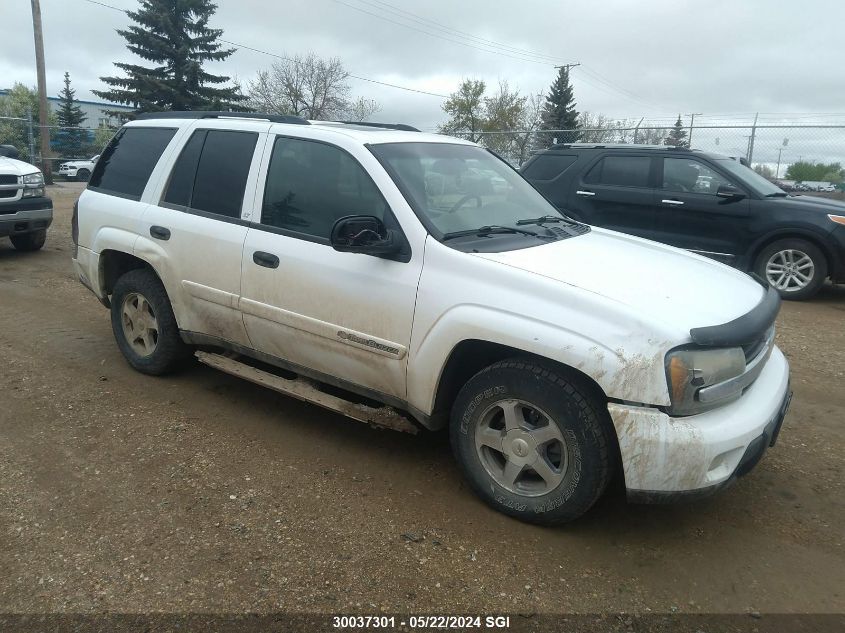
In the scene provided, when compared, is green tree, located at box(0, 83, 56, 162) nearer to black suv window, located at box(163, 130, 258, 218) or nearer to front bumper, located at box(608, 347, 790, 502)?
black suv window, located at box(163, 130, 258, 218)

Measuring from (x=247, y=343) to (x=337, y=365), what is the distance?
Answer: 0.81 meters

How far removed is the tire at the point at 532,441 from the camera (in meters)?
2.78

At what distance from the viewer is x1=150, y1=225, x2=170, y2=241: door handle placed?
4281 millimetres

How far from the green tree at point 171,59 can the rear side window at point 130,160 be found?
106ft

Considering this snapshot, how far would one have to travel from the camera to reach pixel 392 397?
342 centimetres

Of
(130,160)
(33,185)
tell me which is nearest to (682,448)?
(130,160)

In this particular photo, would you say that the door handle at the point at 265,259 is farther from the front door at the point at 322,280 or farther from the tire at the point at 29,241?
the tire at the point at 29,241

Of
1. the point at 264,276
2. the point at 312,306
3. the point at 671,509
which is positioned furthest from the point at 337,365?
the point at 671,509

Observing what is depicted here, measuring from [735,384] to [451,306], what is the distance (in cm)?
129

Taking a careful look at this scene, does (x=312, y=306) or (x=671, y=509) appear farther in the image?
(x=312, y=306)

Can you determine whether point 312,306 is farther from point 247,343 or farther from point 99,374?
point 99,374

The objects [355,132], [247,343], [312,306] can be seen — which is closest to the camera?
[312,306]

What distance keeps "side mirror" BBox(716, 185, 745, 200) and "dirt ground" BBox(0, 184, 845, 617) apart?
13.5 ft

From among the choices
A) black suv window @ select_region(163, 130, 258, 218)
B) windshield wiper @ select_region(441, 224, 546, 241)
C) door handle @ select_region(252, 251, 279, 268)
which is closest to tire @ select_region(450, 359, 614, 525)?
windshield wiper @ select_region(441, 224, 546, 241)
